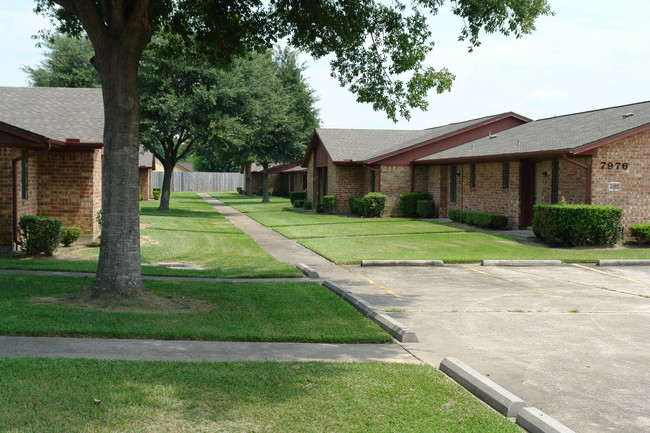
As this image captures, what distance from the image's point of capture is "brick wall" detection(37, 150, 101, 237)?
757 inches

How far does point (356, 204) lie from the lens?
3550cm

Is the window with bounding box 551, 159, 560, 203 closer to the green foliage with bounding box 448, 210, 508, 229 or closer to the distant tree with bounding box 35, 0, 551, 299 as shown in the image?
the green foliage with bounding box 448, 210, 508, 229

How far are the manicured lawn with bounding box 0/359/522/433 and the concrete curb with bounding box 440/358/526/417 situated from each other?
0.15 meters

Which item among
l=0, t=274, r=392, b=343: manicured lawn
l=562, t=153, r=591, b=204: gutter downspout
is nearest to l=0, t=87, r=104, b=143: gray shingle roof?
l=0, t=274, r=392, b=343: manicured lawn

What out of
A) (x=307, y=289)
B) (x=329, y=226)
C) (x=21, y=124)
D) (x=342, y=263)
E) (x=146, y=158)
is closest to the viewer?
(x=307, y=289)

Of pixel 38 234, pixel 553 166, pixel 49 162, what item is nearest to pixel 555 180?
pixel 553 166

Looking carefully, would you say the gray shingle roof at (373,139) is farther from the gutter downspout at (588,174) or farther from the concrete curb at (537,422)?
the concrete curb at (537,422)

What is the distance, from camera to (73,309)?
364 inches

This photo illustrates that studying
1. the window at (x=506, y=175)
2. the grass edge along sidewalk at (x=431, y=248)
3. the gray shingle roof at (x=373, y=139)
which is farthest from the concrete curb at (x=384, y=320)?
the gray shingle roof at (x=373, y=139)

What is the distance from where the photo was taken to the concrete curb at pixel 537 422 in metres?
4.95

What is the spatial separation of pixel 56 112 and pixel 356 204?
58.9 feet

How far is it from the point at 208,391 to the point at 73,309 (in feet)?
14.4

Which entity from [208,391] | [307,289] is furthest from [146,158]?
[208,391]

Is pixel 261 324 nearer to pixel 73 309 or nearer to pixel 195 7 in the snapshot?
pixel 73 309
